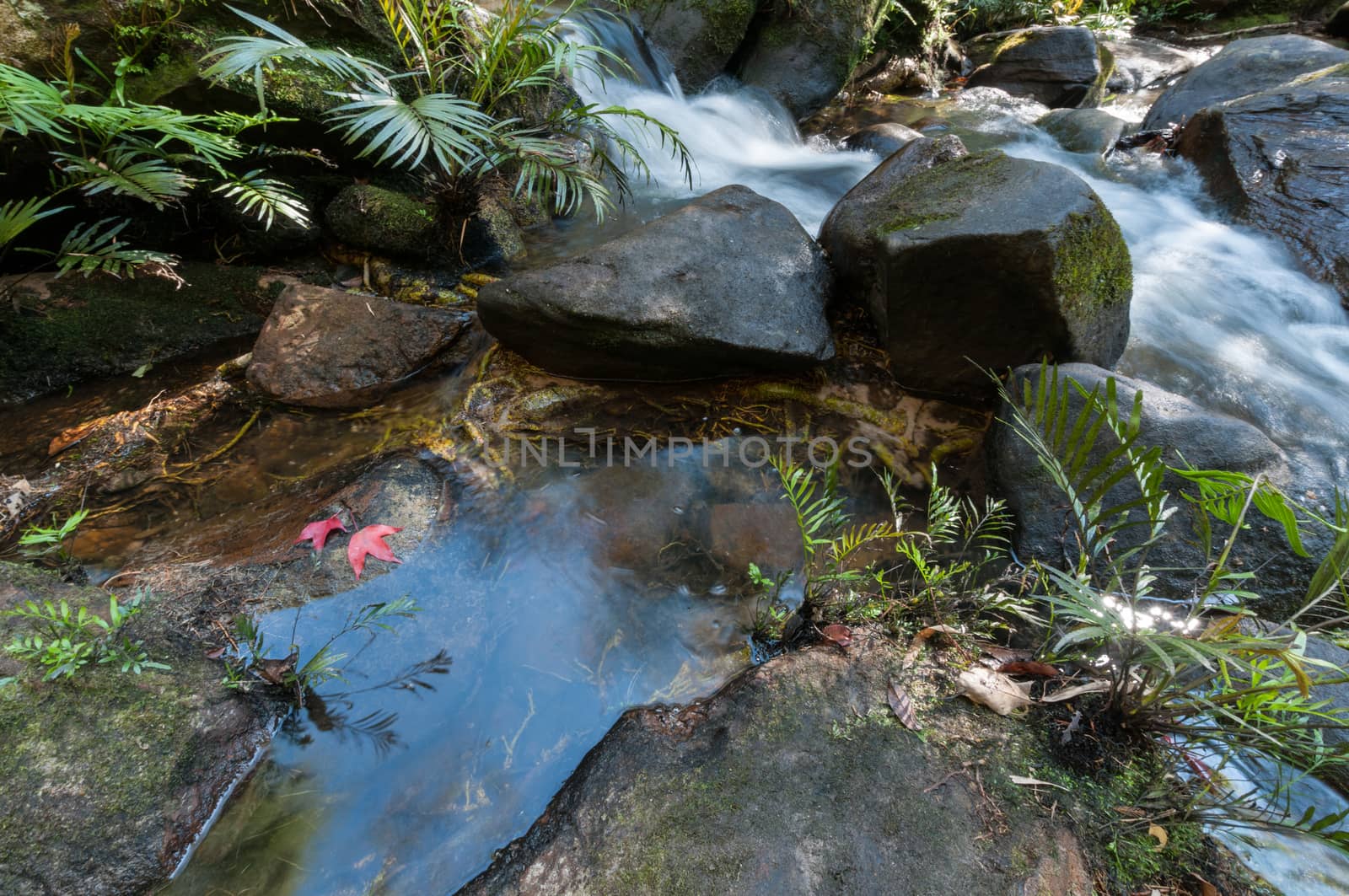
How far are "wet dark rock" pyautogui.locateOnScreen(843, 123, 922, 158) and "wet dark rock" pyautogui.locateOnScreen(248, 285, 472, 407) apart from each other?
5086 mm

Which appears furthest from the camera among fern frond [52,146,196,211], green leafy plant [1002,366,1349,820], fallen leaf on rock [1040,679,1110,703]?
fern frond [52,146,196,211]

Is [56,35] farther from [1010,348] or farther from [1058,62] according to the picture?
[1058,62]

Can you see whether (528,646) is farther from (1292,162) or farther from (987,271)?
(1292,162)

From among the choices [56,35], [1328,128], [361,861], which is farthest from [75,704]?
[1328,128]

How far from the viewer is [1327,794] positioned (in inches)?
69.2

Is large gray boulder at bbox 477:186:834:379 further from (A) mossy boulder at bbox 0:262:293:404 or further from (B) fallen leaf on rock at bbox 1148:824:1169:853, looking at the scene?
(B) fallen leaf on rock at bbox 1148:824:1169:853

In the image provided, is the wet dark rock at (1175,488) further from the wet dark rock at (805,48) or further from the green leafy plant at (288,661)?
the wet dark rock at (805,48)

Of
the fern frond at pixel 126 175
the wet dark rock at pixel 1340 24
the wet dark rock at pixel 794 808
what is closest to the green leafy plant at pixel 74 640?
Answer: the wet dark rock at pixel 794 808

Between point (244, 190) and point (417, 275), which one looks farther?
point (417, 275)

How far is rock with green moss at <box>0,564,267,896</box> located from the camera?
4.78 ft

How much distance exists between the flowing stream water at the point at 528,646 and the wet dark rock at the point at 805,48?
479 centimetres

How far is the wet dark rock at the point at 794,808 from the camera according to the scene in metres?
1.48

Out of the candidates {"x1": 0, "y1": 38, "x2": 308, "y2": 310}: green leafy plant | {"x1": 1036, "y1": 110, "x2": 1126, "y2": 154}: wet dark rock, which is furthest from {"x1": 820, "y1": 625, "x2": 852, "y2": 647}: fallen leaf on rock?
{"x1": 1036, "y1": 110, "x2": 1126, "y2": 154}: wet dark rock

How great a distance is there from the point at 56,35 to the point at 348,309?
1.70 m
